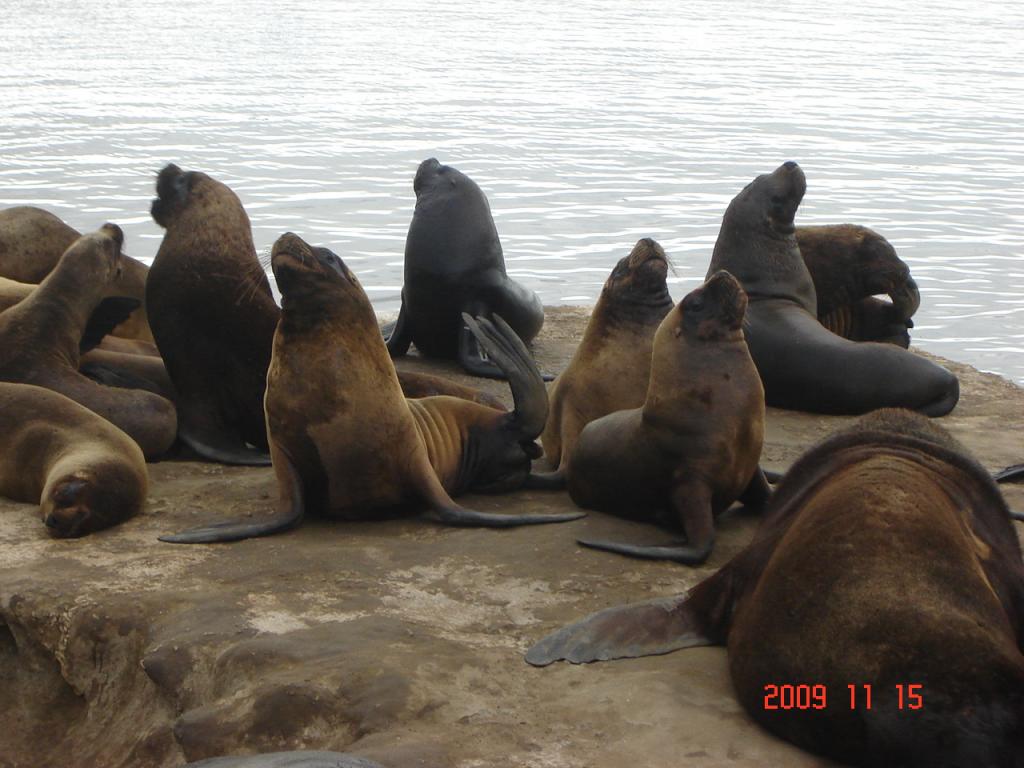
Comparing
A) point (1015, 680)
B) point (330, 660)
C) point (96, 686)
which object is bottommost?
point (96, 686)

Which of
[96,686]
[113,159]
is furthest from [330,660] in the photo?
[113,159]

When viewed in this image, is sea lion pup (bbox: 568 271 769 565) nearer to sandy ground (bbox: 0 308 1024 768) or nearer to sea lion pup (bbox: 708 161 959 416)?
sandy ground (bbox: 0 308 1024 768)

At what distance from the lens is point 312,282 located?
552 centimetres

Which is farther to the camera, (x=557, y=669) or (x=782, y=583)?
(x=557, y=669)

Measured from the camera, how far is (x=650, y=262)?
644 centimetres

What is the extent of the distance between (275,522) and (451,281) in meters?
4.02

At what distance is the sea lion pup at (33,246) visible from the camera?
791cm

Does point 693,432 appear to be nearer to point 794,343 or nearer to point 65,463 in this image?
point 65,463

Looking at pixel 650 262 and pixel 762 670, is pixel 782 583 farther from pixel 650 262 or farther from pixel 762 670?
pixel 650 262

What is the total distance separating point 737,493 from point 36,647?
2.37 m

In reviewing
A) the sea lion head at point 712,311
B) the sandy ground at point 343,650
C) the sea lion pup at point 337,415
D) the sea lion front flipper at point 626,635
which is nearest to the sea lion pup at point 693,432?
the sea lion head at point 712,311

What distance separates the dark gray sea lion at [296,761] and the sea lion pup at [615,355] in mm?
3330

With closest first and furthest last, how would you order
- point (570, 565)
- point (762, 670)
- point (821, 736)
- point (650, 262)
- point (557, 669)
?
point (821, 736), point (762, 670), point (557, 669), point (570, 565), point (650, 262)

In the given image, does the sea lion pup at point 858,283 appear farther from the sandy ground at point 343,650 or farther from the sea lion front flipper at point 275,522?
the sea lion front flipper at point 275,522
